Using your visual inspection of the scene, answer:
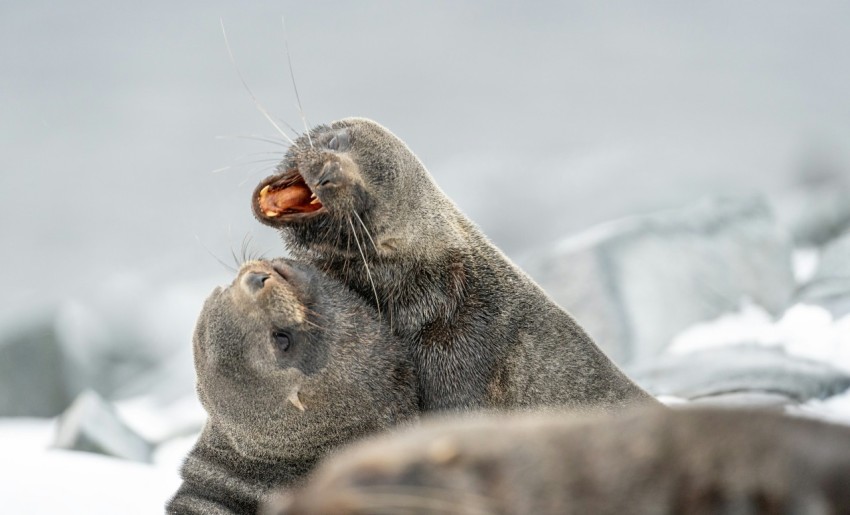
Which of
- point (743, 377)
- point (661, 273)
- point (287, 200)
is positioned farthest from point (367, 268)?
point (661, 273)

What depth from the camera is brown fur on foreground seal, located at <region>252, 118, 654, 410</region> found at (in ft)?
11.1

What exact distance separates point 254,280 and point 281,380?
1.07 feet

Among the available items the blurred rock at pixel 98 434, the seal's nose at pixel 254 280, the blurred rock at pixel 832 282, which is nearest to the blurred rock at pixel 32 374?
the blurred rock at pixel 98 434

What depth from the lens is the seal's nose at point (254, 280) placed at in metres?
3.15

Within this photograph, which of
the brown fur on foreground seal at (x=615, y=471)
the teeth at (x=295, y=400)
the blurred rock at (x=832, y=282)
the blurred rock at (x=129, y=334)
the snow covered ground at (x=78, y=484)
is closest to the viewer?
the brown fur on foreground seal at (x=615, y=471)

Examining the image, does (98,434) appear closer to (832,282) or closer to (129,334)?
(129,334)

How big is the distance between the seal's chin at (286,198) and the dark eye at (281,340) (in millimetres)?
440

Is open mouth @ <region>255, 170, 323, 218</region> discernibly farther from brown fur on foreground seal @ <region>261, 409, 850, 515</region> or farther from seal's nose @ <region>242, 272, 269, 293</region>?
brown fur on foreground seal @ <region>261, 409, 850, 515</region>

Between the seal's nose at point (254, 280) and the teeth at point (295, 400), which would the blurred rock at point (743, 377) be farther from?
the seal's nose at point (254, 280)

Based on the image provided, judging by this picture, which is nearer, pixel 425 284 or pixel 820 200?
pixel 425 284

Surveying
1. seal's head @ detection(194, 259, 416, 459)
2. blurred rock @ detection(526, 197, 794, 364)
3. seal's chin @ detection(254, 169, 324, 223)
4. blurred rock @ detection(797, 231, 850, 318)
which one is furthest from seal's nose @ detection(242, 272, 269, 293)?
blurred rock @ detection(797, 231, 850, 318)

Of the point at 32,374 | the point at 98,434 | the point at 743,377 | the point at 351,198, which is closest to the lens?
the point at 351,198

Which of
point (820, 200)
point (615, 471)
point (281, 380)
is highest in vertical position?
point (820, 200)

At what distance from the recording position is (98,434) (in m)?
5.34
